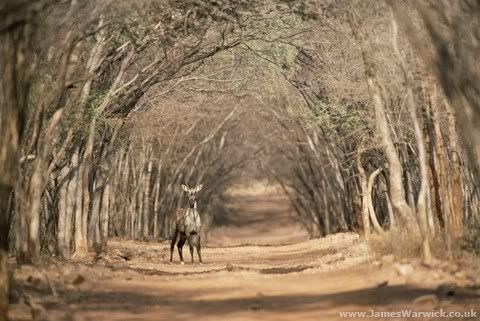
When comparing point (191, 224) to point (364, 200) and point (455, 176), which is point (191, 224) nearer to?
point (364, 200)

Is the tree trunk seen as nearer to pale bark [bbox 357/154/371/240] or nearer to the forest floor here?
the forest floor

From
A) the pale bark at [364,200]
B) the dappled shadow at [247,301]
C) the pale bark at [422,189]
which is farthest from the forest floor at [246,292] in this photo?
the pale bark at [364,200]

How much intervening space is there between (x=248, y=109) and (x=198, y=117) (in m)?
4.65

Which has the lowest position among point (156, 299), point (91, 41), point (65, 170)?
point (156, 299)

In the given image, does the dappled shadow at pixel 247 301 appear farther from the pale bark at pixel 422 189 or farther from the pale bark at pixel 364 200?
the pale bark at pixel 364 200

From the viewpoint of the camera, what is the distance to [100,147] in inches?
1312

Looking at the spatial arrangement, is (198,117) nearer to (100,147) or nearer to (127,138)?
(127,138)

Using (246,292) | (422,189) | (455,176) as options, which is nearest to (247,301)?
(246,292)

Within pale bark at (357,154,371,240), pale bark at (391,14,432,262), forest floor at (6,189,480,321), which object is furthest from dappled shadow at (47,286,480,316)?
pale bark at (357,154,371,240)

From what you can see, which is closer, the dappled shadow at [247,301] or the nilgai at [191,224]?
the dappled shadow at [247,301]

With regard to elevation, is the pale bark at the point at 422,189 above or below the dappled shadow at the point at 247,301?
above

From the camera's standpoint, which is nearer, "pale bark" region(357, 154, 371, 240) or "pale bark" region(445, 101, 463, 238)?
"pale bark" region(445, 101, 463, 238)

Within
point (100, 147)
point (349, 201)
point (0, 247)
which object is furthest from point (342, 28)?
point (349, 201)

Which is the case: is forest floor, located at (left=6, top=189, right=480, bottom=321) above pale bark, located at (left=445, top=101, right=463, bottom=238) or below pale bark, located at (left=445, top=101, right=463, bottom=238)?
below
